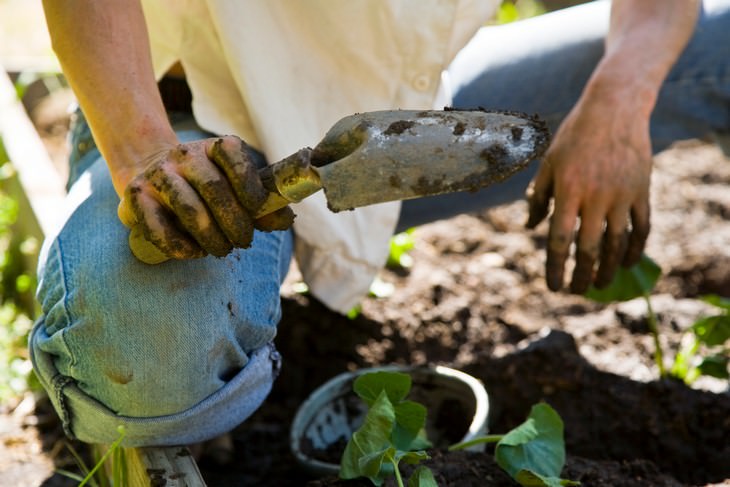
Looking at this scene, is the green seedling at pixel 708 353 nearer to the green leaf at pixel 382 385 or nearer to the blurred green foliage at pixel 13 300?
the green leaf at pixel 382 385

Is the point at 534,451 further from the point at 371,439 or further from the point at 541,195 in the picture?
the point at 541,195

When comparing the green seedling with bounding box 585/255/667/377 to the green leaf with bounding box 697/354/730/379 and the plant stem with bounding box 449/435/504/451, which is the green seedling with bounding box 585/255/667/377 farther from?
the plant stem with bounding box 449/435/504/451

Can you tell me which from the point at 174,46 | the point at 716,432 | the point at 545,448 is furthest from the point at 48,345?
the point at 716,432

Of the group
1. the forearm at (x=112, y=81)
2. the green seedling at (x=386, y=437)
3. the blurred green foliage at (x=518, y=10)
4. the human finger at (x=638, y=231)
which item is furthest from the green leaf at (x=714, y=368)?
the blurred green foliage at (x=518, y=10)

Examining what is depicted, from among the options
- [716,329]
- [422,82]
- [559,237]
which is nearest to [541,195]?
[559,237]

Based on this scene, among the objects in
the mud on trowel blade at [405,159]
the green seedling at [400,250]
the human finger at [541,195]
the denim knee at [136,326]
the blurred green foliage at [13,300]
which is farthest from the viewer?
the green seedling at [400,250]

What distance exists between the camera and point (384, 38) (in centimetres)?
167

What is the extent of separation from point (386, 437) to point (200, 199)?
17.7 inches

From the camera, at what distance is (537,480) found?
4.16 ft

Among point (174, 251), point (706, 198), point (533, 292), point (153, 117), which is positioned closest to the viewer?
point (174, 251)

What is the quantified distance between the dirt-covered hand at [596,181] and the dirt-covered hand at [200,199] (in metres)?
0.70

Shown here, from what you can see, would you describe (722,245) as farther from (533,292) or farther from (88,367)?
(88,367)

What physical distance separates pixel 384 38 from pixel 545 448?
0.81m

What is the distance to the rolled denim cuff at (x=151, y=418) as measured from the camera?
1344 mm
